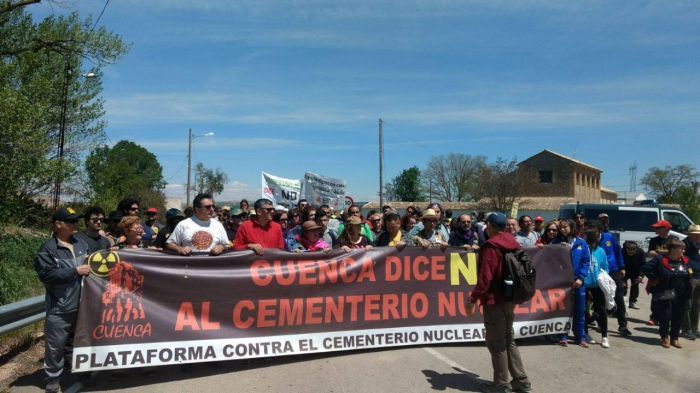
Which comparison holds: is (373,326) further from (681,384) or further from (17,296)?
(17,296)

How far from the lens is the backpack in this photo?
4.82 meters

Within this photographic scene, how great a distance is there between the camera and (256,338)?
18.6 ft

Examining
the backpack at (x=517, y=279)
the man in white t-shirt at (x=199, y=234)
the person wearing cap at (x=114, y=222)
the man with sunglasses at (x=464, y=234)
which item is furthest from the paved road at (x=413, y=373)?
the person wearing cap at (x=114, y=222)

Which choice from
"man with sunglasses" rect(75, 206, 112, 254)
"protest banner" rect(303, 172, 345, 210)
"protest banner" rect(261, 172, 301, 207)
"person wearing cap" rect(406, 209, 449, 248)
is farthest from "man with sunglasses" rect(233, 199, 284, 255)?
"protest banner" rect(303, 172, 345, 210)

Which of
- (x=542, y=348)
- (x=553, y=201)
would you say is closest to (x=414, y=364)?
(x=542, y=348)

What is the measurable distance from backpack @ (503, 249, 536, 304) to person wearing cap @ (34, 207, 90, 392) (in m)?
4.11

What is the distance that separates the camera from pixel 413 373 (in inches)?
213

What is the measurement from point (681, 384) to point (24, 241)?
590 inches

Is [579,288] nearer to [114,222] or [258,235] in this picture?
[258,235]

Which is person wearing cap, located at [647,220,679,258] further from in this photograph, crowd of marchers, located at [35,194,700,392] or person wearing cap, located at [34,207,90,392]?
person wearing cap, located at [34,207,90,392]

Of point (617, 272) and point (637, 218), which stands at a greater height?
point (637, 218)

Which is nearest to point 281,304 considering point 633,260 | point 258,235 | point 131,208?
point 258,235

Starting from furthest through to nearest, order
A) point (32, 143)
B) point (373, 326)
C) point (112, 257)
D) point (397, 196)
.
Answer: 1. point (397, 196)
2. point (32, 143)
3. point (373, 326)
4. point (112, 257)

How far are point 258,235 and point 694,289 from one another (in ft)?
21.6
